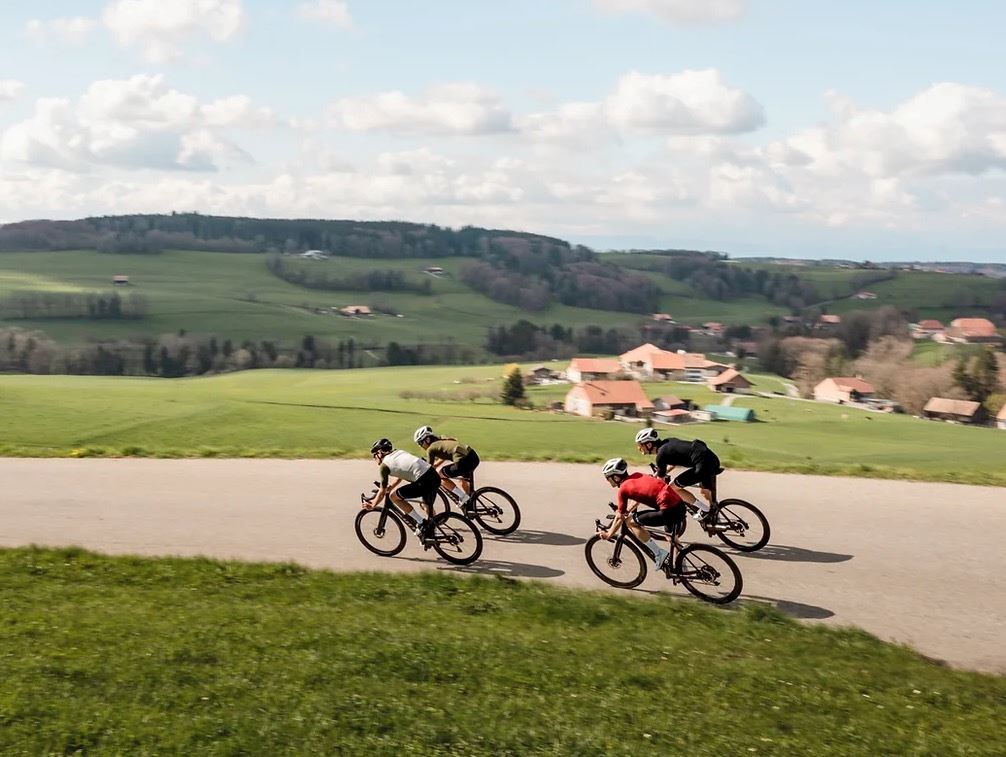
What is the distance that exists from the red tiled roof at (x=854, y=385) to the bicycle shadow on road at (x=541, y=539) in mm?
39936

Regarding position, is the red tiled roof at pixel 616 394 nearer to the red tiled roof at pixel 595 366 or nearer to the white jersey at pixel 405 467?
the red tiled roof at pixel 595 366

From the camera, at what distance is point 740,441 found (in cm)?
3062

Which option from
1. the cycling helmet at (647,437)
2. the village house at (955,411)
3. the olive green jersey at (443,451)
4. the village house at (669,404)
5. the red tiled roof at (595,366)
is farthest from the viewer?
the red tiled roof at (595,366)

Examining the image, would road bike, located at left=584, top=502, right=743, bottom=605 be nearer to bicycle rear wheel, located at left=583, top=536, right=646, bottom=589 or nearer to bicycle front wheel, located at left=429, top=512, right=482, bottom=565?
bicycle rear wheel, located at left=583, top=536, right=646, bottom=589

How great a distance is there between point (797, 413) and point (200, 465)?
30104 mm

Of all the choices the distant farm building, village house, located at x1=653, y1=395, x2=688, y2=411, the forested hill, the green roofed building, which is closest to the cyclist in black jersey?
the green roofed building

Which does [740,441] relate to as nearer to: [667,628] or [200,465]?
[200,465]

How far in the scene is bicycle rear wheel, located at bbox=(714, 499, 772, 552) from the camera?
12.2 m

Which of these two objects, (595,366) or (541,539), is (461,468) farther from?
(595,366)

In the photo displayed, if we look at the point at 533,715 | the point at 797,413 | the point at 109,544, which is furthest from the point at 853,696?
the point at 797,413

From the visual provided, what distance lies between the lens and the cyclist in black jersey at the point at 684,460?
451 inches

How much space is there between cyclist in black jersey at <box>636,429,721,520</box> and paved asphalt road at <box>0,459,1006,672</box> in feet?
3.88

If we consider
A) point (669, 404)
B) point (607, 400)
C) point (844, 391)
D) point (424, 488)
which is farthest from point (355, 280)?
point (424, 488)

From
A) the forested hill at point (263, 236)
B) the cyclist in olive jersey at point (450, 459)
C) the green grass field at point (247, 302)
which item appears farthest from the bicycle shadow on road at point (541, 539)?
the forested hill at point (263, 236)
